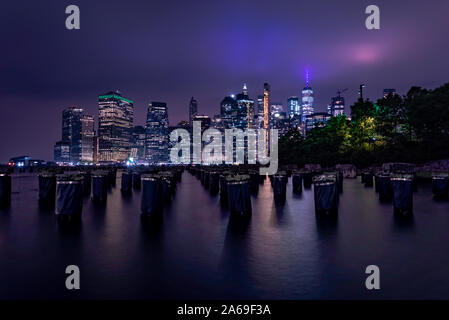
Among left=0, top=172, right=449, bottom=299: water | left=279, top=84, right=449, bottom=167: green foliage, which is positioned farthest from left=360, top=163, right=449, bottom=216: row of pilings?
left=279, top=84, right=449, bottom=167: green foliage

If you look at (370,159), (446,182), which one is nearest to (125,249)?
(446,182)

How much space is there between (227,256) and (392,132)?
5436cm

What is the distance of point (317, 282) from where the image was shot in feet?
22.5

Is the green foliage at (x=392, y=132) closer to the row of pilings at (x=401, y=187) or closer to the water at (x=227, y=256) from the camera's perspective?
the row of pilings at (x=401, y=187)

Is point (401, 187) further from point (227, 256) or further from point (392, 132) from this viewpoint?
point (392, 132)

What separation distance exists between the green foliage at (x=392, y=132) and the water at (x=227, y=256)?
128 feet

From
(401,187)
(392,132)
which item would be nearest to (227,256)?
(401,187)

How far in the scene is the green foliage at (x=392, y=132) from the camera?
159 feet

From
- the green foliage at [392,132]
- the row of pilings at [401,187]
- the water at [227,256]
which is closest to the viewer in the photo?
the water at [227,256]

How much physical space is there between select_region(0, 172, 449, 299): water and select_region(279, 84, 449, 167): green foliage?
3901 cm

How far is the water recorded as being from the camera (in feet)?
21.1

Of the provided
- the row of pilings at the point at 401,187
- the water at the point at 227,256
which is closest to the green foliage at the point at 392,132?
the row of pilings at the point at 401,187

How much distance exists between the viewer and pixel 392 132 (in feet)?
183
